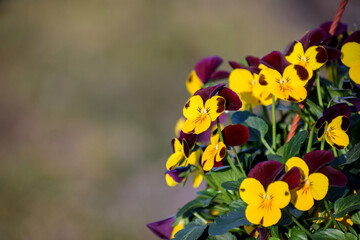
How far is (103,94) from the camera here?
2881mm

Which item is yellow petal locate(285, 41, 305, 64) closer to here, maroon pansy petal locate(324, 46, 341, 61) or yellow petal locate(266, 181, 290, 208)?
maroon pansy petal locate(324, 46, 341, 61)

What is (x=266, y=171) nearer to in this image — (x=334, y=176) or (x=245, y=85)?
(x=334, y=176)

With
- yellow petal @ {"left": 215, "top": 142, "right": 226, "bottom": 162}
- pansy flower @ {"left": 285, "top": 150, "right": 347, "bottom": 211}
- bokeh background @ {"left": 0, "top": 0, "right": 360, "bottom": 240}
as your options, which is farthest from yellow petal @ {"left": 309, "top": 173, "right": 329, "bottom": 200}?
bokeh background @ {"left": 0, "top": 0, "right": 360, "bottom": 240}

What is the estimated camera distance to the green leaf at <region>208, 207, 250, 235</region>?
1.55ft

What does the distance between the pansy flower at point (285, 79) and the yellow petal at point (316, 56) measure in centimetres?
1

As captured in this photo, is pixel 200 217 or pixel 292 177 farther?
pixel 200 217

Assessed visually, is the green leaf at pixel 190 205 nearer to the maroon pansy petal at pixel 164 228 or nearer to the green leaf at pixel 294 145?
the maroon pansy petal at pixel 164 228

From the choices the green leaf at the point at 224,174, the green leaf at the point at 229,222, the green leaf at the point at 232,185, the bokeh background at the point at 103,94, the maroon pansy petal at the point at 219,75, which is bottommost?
the green leaf at the point at 229,222

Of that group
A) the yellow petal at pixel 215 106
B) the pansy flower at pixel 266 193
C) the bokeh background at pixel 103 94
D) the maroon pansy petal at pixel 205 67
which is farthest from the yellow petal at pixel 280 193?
the bokeh background at pixel 103 94

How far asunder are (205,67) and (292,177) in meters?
0.31

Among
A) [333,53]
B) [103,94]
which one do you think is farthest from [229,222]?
[103,94]

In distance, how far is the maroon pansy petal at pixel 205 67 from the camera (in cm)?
70

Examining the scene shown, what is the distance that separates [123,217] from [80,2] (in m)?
2.07

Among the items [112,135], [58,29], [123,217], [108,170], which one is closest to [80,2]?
[58,29]
